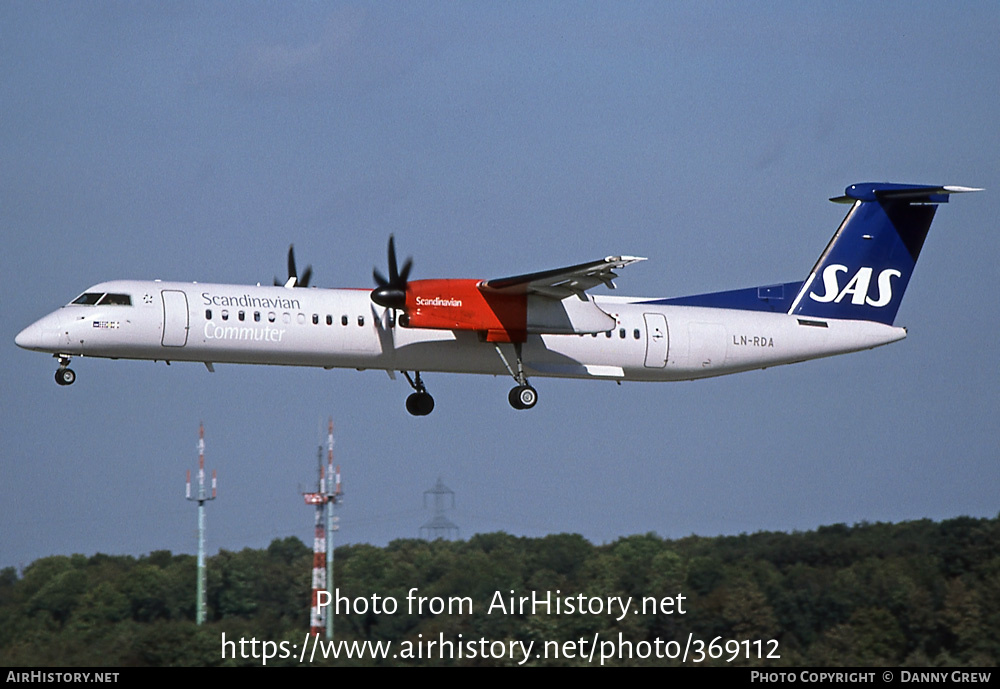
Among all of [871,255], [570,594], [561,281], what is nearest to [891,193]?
[871,255]

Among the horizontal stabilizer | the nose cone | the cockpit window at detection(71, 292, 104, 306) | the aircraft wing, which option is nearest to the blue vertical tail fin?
the horizontal stabilizer

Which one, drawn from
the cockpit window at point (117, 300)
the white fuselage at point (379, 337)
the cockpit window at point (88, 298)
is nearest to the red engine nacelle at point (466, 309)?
the white fuselage at point (379, 337)

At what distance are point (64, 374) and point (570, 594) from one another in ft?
58.1

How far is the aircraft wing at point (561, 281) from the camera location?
923 inches

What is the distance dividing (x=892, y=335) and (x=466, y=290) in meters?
9.32

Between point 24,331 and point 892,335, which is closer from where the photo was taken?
point 24,331

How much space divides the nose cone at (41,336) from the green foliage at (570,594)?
618 centimetres

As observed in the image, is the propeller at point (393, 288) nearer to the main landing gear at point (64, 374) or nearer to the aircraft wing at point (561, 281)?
the aircraft wing at point (561, 281)

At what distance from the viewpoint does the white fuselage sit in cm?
2306

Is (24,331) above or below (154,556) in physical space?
above

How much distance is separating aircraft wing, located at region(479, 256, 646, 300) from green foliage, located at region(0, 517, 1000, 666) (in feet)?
28.6

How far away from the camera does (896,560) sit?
36.6 m

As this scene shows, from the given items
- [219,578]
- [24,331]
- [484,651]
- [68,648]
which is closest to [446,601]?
[484,651]
